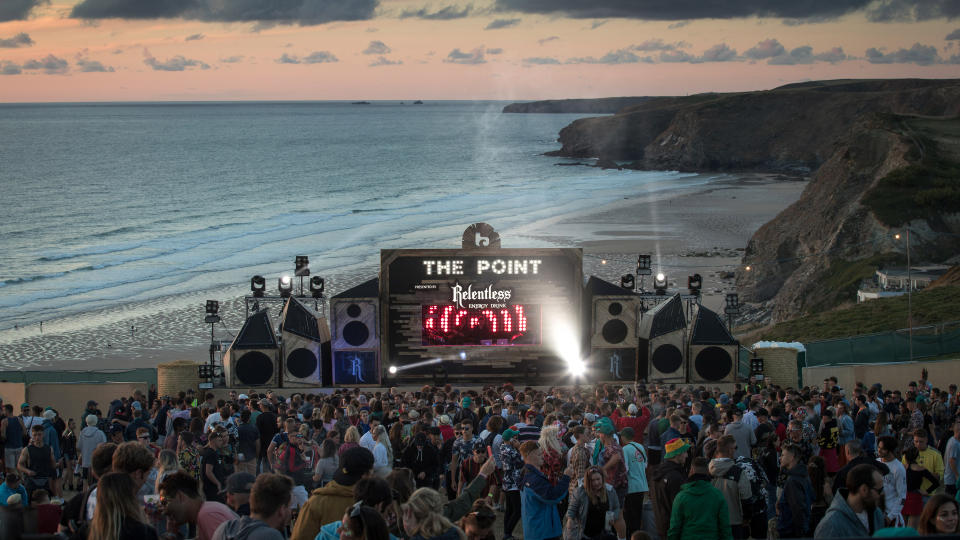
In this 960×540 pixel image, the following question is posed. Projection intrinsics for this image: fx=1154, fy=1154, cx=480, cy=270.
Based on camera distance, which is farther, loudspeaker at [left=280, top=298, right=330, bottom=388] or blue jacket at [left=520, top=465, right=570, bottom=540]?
loudspeaker at [left=280, top=298, right=330, bottom=388]

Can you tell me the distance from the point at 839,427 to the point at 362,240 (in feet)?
186

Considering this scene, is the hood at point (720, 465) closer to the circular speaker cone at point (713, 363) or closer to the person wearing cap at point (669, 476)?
the person wearing cap at point (669, 476)

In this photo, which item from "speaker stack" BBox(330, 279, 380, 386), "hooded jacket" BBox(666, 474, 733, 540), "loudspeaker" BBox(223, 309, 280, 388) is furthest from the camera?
"loudspeaker" BBox(223, 309, 280, 388)

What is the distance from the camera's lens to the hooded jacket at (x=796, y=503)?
1044cm

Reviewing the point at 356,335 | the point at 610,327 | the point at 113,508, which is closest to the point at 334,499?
the point at 113,508

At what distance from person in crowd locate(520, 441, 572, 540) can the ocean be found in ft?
108

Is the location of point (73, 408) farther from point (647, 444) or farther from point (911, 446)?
point (911, 446)

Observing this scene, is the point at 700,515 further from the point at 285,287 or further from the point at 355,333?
the point at 285,287

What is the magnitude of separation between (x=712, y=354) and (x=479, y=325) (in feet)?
18.5

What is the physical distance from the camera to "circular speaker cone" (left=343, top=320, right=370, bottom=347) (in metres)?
25.5

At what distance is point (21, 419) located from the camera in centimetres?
1623

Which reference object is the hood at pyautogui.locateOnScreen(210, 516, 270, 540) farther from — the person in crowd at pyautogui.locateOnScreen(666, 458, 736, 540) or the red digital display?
the red digital display

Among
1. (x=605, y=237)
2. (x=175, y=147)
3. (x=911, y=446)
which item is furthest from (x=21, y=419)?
(x=175, y=147)

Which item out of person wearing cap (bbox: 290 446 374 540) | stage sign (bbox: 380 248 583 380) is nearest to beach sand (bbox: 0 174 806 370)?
stage sign (bbox: 380 248 583 380)
